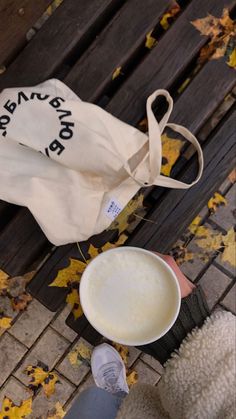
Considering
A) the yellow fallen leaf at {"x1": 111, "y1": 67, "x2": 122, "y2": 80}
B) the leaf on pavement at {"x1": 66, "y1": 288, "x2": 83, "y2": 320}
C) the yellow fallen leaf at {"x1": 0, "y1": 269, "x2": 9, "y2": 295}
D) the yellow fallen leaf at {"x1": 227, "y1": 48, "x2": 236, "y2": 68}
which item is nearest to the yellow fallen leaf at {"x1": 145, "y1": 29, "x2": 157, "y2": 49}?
the yellow fallen leaf at {"x1": 111, "y1": 67, "x2": 122, "y2": 80}

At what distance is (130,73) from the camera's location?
178 cm

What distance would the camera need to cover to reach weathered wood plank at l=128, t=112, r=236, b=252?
1.77 m

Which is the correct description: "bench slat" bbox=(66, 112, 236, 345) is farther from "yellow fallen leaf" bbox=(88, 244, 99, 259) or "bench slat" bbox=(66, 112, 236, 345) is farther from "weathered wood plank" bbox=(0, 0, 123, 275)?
"weathered wood plank" bbox=(0, 0, 123, 275)

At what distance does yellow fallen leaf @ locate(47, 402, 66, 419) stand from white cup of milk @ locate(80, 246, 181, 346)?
81cm

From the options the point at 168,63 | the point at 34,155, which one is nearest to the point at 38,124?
the point at 34,155

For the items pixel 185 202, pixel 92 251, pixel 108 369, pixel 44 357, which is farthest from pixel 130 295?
pixel 44 357

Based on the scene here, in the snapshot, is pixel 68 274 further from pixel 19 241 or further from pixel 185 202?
pixel 185 202

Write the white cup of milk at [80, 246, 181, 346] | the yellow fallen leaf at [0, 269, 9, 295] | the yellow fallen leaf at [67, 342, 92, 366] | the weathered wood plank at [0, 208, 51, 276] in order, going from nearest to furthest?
1. the white cup of milk at [80, 246, 181, 346]
2. the weathered wood plank at [0, 208, 51, 276]
3. the yellow fallen leaf at [0, 269, 9, 295]
4. the yellow fallen leaf at [67, 342, 92, 366]

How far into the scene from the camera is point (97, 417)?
1739mm

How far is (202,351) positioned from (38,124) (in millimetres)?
826

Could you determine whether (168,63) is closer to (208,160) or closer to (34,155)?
(208,160)

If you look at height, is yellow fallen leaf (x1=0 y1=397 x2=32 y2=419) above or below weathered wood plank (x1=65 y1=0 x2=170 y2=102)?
below

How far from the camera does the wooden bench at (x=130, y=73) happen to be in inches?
68.7

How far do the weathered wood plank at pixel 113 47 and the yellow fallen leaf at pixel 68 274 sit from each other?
0.55m
